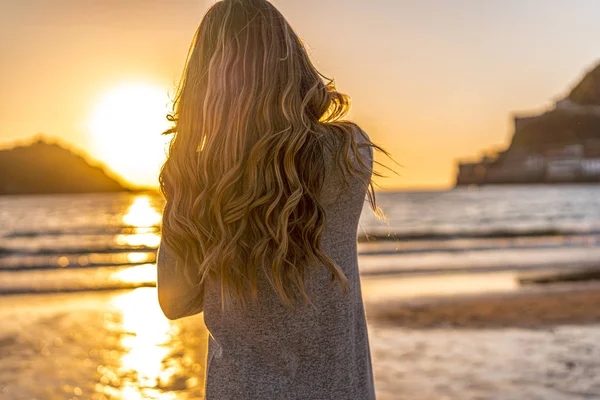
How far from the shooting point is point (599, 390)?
14.6 feet

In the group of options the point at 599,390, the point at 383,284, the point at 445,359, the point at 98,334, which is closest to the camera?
the point at 599,390

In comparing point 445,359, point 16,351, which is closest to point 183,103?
point 445,359

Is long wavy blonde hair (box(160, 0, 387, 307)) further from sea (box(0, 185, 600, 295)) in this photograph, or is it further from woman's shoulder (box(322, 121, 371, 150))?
sea (box(0, 185, 600, 295))

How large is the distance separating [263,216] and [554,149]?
365ft

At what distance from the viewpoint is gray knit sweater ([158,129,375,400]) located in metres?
1.32

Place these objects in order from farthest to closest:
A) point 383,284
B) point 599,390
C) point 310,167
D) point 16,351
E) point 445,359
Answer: point 383,284, point 16,351, point 445,359, point 599,390, point 310,167

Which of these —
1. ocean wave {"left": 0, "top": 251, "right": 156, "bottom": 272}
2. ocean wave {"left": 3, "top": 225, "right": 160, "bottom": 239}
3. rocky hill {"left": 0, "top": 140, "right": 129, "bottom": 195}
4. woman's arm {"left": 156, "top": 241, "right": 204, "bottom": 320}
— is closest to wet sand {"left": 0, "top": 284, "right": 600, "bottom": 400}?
woman's arm {"left": 156, "top": 241, "right": 204, "bottom": 320}

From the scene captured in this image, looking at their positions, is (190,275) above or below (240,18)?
below

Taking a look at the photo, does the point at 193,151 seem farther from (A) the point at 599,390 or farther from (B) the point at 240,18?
(A) the point at 599,390

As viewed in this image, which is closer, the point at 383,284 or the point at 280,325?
the point at 280,325

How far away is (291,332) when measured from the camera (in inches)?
52.4

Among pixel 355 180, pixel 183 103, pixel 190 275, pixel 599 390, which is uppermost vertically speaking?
pixel 183 103

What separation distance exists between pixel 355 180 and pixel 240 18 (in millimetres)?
462

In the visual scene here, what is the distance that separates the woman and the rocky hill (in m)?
80.6
